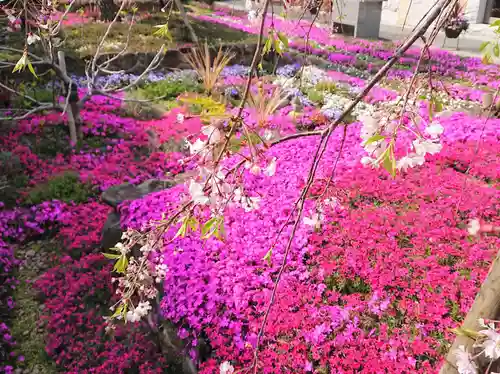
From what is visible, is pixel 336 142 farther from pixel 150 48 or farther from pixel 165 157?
pixel 150 48

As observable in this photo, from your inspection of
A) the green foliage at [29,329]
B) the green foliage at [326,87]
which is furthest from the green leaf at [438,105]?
the green foliage at [326,87]

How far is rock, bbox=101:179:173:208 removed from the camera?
17.3ft

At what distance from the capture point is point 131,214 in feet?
16.1

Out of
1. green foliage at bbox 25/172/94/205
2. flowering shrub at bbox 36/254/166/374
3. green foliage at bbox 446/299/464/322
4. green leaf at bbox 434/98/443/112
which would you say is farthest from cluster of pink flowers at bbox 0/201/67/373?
green leaf at bbox 434/98/443/112

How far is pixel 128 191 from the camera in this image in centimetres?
547

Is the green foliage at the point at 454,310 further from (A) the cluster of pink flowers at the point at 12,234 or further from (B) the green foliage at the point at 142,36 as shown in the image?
(B) the green foliage at the point at 142,36

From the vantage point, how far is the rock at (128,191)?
5285 mm

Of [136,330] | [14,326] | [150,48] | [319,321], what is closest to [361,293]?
[319,321]

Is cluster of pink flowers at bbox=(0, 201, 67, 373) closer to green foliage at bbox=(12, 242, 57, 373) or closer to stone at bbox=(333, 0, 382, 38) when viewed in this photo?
green foliage at bbox=(12, 242, 57, 373)

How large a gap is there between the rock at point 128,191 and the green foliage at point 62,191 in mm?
746

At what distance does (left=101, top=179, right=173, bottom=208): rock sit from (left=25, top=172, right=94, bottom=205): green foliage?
2.45 feet

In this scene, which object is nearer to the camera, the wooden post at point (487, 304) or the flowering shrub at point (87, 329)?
the wooden post at point (487, 304)

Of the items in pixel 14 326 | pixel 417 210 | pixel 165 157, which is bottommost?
pixel 14 326

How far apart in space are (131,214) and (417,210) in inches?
123
